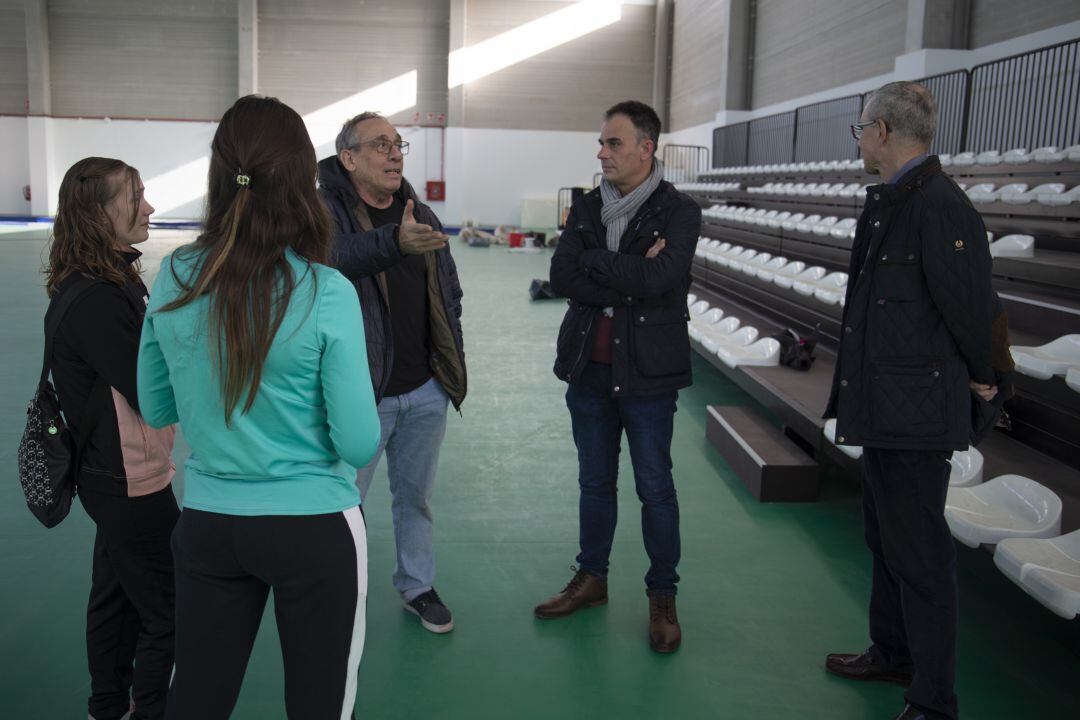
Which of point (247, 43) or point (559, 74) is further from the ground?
point (247, 43)

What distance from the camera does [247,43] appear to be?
22.0m

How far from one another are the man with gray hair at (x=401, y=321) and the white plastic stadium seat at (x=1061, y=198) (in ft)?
12.2

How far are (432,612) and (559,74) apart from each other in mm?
21284

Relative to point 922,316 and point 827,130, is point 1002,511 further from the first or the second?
point 827,130

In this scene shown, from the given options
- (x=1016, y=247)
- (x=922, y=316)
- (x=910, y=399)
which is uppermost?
(x=1016, y=247)

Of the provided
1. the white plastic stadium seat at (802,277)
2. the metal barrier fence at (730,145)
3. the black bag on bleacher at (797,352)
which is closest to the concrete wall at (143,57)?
the metal barrier fence at (730,145)

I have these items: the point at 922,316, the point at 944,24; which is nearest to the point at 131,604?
the point at 922,316

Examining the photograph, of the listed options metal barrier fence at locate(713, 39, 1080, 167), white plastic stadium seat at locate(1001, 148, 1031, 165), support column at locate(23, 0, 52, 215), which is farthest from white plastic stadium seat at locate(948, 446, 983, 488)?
support column at locate(23, 0, 52, 215)

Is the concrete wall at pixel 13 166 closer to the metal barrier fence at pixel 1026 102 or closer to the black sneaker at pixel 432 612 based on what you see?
the metal barrier fence at pixel 1026 102

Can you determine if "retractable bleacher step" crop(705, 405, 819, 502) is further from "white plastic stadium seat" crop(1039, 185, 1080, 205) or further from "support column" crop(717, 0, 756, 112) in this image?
"support column" crop(717, 0, 756, 112)

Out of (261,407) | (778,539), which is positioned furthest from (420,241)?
(778,539)

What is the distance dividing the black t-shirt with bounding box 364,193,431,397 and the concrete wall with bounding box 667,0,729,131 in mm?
14785

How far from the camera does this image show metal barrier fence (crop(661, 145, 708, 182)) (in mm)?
18062

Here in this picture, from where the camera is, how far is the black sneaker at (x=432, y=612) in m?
3.05
